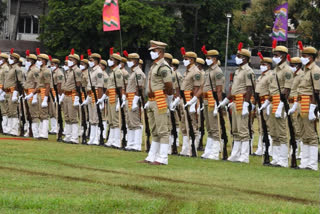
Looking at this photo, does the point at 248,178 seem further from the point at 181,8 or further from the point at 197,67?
the point at 181,8

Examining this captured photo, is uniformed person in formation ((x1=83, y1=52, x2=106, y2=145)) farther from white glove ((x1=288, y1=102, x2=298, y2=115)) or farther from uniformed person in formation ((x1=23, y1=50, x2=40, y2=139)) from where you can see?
white glove ((x1=288, y1=102, x2=298, y2=115))

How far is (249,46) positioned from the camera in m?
67.0

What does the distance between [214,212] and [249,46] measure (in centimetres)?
5601

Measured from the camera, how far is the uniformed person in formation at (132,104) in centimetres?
2233

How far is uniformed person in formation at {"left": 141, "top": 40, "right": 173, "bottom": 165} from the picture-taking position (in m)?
18.2

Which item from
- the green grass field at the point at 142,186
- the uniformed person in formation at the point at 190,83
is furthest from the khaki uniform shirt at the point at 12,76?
the green grass field at the point at 142,186

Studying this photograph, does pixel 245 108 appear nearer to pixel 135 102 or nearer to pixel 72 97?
pixel 135 102

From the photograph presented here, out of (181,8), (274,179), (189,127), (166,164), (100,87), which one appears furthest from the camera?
(181,8)

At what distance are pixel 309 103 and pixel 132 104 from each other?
18.1 ft

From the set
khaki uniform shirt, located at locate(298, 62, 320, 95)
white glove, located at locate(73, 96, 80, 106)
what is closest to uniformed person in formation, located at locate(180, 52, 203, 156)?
khaki uniform shirt, located at locate(298, 62, 320, 95)

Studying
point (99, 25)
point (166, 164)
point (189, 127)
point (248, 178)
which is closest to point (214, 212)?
point (248, 178)

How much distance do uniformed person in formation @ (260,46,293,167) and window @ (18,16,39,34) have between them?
60.8 m

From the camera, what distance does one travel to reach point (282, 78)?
1911 cm

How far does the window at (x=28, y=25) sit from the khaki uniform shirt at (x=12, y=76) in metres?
52.2
